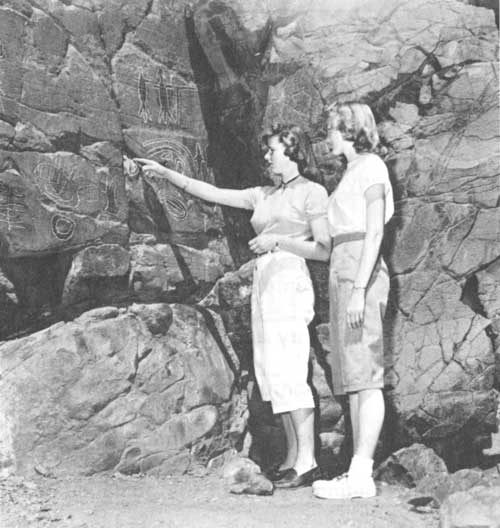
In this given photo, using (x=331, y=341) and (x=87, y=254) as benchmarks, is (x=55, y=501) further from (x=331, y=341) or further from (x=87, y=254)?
(x=331, y=341)

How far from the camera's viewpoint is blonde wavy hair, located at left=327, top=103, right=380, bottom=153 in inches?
192

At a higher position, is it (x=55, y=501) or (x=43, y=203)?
(x=43, y=203)

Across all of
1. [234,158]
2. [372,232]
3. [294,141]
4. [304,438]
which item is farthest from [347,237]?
[234,158]

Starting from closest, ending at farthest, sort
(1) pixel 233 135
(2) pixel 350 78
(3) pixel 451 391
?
(3) pixel 451 391, (2) pixel 350 78, (1) pixel 233 135

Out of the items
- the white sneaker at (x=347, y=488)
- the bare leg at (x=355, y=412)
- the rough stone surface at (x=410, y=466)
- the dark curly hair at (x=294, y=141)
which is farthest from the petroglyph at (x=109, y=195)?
the rough stone surface at (x=410, y=466)

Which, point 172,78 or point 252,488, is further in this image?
point 172,78

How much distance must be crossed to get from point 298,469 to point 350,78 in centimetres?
223

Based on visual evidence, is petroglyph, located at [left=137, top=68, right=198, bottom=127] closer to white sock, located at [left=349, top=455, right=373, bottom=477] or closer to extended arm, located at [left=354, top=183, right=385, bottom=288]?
extended arm, located at [left=354, top=183, right=385, bottom=288]

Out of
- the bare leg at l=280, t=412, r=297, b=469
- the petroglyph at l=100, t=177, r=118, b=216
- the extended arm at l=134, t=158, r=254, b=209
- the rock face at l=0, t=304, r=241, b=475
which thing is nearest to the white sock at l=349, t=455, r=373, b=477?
the bare leg at l=280, t=412, r=297, b=469

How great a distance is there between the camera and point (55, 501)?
4.32m

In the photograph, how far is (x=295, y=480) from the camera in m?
4.71

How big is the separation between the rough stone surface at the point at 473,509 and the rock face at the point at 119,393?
1660 mm

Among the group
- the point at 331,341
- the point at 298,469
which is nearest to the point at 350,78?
the point at 331,341

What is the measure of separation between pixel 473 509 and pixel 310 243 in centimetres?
171
